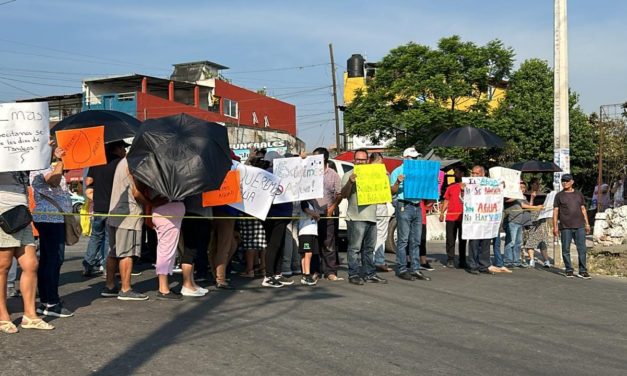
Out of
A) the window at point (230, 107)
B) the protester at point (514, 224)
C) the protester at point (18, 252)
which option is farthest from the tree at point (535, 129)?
the protester at point (18, 252)

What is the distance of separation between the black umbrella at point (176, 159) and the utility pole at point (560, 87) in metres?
8.36

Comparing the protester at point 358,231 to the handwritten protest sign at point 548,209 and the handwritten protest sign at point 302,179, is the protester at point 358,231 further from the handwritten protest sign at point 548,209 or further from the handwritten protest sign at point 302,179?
the handwritten protest sign at point 548,209

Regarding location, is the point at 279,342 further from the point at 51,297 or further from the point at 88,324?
the point at 51,297

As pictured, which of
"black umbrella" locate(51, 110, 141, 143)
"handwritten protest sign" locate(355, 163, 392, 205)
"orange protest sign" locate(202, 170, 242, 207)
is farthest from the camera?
"handwritten protest sign" locate(355, 163, 392, 205)

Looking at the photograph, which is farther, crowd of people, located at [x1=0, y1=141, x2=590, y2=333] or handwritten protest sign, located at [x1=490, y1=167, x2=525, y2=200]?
handwritten protest sign, located at [x1=490, y1=167, x2=525, y2=200]

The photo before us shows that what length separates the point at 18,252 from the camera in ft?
18.4

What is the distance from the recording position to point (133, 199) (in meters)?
7.17

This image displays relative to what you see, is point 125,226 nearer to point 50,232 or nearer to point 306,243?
point 50,232

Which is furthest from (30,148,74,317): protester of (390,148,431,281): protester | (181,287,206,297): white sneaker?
(390,148,431,281): protester

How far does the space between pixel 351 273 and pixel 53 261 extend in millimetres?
4231

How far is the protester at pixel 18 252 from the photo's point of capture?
5.42 m

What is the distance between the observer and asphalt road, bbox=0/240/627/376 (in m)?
4.79

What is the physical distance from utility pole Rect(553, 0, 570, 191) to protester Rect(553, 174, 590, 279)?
1887 millimetres

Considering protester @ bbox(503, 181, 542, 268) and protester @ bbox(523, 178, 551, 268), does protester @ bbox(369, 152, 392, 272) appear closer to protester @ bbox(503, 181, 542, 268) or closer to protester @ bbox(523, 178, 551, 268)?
protester @ bbox(503, 181, 542, 268)
